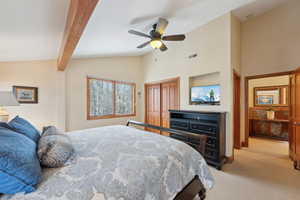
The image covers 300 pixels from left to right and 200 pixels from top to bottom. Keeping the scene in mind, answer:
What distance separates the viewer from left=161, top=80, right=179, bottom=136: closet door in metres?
4.45

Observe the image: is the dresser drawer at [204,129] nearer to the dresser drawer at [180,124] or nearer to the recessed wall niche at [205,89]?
the dresser drawer at [180,124]

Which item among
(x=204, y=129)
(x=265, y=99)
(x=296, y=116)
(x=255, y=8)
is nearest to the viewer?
(x=296, y=116)

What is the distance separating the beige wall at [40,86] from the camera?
329cm

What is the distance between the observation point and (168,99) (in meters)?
4.79

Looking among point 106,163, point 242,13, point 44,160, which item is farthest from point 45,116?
point 242,13

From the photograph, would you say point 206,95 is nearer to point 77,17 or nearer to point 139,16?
point 139,16

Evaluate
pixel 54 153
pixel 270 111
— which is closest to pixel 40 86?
pixel 54 153

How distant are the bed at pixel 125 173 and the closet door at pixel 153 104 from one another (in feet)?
11.3

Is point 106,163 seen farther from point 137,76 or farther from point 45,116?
point 137,76

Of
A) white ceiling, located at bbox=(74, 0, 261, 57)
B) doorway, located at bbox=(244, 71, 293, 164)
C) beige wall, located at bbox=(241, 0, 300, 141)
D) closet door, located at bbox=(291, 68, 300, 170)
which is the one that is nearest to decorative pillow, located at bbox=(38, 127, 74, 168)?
white ceiling, located at bbox=(74, 0, 261, 57)

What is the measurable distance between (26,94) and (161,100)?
3.74 m

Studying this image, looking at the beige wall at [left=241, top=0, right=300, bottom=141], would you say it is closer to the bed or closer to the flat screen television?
the flat screen television

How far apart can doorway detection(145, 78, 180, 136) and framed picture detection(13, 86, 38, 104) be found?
340cm

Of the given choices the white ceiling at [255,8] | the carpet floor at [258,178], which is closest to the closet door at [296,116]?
the carpet floor at [258,178]
